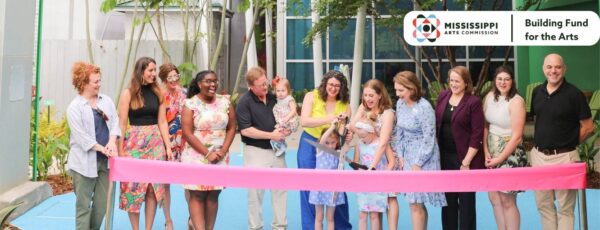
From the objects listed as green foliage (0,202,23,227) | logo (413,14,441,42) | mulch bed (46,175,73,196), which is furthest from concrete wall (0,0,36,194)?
logo (413,14,441,42)

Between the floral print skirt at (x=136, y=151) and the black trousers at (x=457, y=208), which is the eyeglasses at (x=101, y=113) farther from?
the black trousers at (x=457, y=208)

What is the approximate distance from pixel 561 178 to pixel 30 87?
607 centimetres

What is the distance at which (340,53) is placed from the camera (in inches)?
810

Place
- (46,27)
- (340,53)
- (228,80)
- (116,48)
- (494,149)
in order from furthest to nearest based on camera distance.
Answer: (228,80) < (340,53) < (46,27) < (116,48) < (494,149)

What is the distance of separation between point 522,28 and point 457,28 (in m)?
0.60

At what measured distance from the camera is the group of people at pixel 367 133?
4.61 metres

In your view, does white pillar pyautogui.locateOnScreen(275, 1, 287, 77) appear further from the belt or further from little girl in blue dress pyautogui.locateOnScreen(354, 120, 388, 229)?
the belt

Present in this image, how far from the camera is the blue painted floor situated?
5977mm

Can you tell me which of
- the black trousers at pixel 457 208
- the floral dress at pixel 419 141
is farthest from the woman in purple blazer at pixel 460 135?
the floral dress at pixel 419 141

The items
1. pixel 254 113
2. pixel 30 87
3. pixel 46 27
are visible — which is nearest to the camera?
pixel 254 113

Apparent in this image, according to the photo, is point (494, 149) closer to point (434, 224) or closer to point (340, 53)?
point (434, 224)

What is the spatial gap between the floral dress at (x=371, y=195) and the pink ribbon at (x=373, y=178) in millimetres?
1106

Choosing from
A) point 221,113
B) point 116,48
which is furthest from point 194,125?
point 116,48

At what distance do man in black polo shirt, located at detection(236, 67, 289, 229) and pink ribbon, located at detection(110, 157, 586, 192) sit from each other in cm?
127
